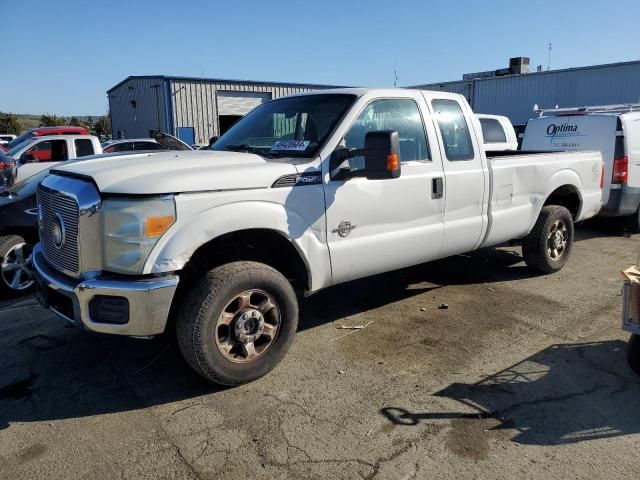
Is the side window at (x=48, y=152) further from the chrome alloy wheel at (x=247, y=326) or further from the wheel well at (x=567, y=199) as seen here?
the wheel well at (x=567, y=199)

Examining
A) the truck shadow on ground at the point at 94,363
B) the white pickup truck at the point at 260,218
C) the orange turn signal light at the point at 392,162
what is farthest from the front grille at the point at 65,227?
the orange turn signal light at the point at 392,162

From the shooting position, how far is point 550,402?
3301 millimetres

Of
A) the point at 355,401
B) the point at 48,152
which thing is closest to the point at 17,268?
the point at 355,401

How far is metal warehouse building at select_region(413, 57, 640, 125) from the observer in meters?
20.3

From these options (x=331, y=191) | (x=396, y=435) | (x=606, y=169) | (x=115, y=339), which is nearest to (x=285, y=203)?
(x=331, y=191)

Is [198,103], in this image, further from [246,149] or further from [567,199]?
[246,149]

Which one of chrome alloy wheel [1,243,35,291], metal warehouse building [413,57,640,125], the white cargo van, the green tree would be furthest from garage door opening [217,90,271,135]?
the green tree

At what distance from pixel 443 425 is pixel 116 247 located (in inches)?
88.1

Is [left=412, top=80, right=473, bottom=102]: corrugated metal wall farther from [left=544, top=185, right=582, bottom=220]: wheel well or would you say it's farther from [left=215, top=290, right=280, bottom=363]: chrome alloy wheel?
[left=215, top=290, right=280, bottom=363]: chrome alloy wheel

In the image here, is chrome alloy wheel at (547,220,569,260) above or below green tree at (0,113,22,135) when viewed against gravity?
below

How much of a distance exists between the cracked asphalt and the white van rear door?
3.59m

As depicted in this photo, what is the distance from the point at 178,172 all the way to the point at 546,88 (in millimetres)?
23334

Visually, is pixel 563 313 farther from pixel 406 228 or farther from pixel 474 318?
pixel 406 228

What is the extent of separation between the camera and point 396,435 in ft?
9.79
